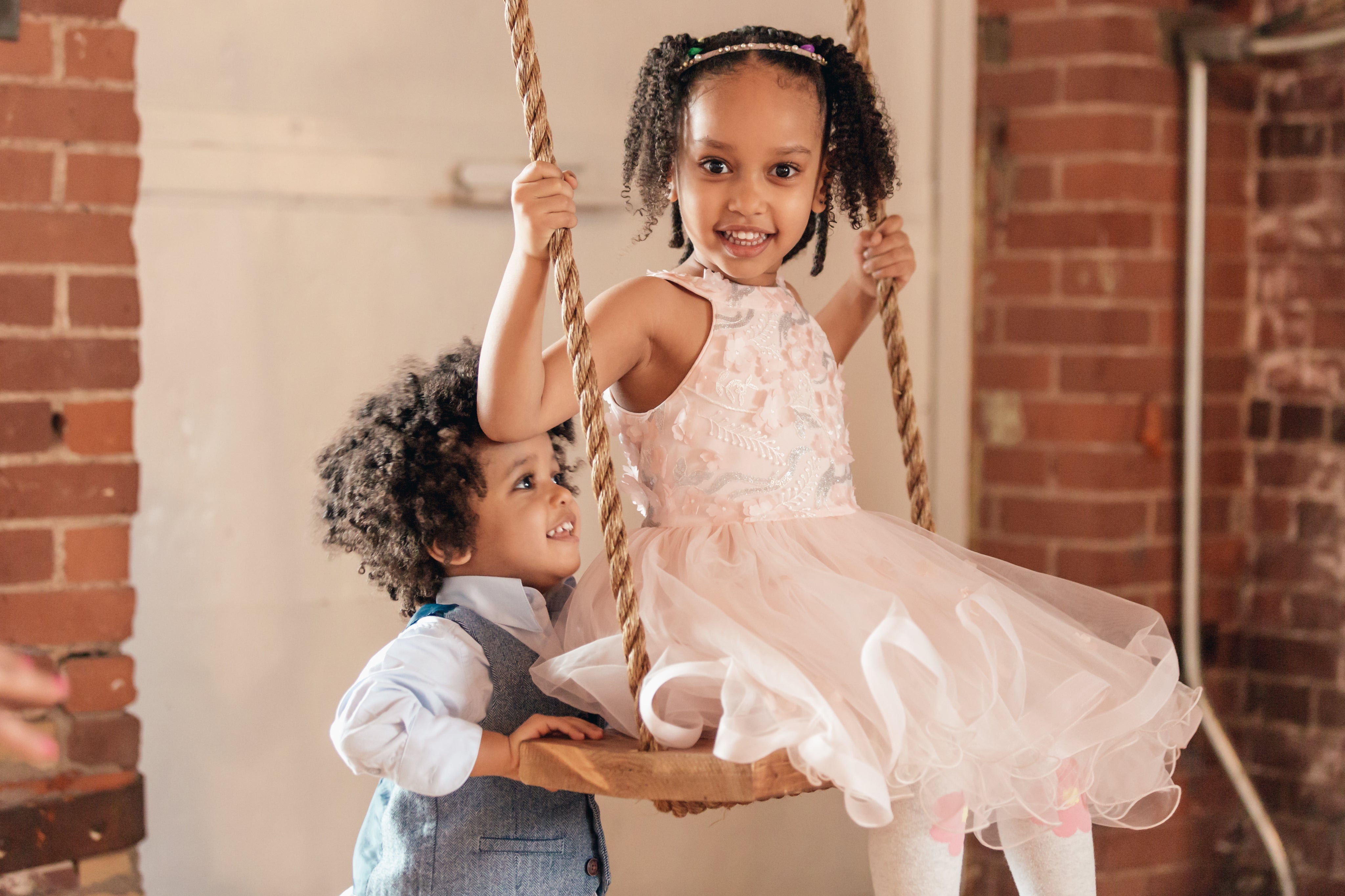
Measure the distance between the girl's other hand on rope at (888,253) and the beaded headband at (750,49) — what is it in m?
0.23

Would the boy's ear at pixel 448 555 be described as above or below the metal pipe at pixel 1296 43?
below

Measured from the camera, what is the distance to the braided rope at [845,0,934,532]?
4.47 ft

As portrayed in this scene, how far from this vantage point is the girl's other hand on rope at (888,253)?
144 centimetres

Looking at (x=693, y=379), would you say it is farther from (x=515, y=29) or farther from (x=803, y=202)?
(x=515, y=29)

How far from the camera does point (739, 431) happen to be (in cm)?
125

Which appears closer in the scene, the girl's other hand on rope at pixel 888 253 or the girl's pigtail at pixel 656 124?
the girl's pigtail at pixel 656 124

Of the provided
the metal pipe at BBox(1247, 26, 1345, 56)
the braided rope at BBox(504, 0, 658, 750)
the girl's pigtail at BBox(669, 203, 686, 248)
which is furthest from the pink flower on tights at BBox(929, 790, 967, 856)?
the metal pipe at BBox(1247, 26, 1345, 56)

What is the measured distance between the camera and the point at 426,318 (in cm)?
188

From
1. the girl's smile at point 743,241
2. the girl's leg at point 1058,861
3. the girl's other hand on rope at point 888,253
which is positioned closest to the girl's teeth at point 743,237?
the girl's smile at point 743,241

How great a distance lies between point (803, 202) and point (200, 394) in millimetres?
988

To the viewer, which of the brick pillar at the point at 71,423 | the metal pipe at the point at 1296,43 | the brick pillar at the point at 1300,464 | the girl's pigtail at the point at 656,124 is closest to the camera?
the girl's pigtail at the point at 656,124

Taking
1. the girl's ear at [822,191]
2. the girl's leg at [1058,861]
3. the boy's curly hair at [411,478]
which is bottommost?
the girl's leg at [1058,861]

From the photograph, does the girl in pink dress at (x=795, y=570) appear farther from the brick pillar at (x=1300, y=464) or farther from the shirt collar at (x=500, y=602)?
A: the brick pillar at (x=1300, y=464)

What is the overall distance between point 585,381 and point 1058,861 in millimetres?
666
